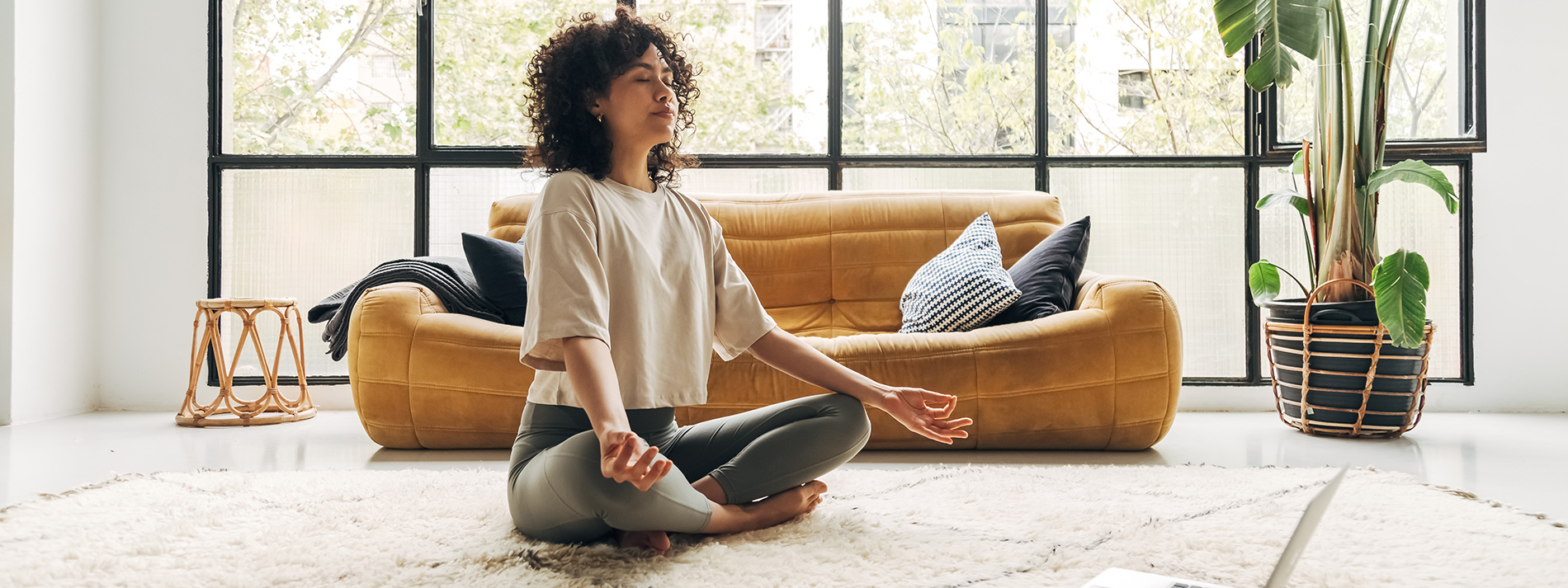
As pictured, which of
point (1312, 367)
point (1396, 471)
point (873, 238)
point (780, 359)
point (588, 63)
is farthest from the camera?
point (873, 238)

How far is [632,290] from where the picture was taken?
1387 millimetres

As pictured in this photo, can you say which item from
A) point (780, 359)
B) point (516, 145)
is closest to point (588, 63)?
point (780, 359)

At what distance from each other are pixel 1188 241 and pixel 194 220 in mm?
4157

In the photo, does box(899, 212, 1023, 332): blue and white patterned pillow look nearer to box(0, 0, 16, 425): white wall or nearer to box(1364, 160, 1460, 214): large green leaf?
box(1364, 160, 1460, 214): large green leaf

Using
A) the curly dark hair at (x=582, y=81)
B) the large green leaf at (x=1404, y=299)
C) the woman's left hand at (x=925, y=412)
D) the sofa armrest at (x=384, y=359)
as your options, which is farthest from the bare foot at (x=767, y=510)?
the large green leaf at (x=1404, y=299)

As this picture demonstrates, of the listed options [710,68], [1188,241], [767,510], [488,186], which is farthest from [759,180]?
[767,510]

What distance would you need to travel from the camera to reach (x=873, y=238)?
3.28 m

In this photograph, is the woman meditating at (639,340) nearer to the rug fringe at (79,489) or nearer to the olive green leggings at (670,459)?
the olive green leggings at (670,459)

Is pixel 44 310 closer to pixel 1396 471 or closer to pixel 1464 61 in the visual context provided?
pixel 1396 471

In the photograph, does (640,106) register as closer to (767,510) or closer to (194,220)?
(767,510)

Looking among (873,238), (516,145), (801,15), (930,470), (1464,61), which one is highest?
(801,15)

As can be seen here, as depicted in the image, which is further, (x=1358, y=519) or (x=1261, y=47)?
(x=1261, y=47)

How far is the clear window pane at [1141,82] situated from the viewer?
146 inches

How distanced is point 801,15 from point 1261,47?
1781 mm
